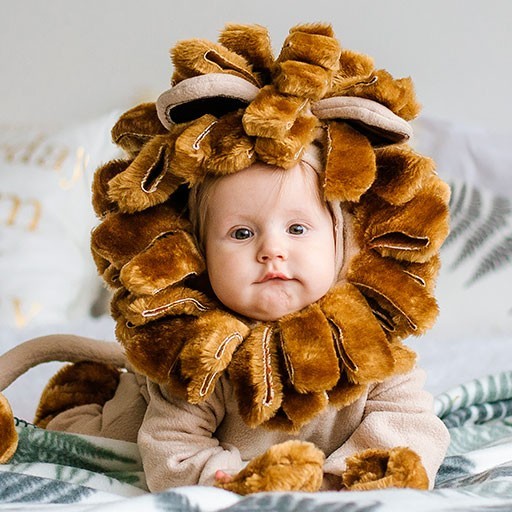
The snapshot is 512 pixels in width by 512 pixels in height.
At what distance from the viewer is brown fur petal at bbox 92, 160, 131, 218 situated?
1.17 m

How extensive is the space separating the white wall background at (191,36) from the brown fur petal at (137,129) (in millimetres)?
1129

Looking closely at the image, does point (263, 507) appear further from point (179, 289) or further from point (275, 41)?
point (275, 41)

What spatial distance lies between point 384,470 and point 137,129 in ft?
1.76

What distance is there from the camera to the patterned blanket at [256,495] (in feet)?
2.62

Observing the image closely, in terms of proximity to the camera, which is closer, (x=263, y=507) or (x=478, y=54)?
(x=263, y=507)

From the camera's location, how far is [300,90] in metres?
1.04

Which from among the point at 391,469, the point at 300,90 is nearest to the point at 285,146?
the point at 300,90

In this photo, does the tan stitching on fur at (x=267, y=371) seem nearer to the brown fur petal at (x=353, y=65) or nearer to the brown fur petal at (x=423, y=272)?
the brown fur petal at (x=423, y=272)

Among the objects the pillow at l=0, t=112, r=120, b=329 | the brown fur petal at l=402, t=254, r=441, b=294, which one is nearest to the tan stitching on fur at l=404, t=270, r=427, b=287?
the brown fur petal at l=402, t=254, r=441, b=294

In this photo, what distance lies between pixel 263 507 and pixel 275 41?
1.65 m

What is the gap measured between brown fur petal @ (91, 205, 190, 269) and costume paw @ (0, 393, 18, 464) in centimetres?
25

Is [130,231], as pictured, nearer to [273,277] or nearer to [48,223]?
[273,277]

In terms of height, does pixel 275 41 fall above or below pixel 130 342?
above

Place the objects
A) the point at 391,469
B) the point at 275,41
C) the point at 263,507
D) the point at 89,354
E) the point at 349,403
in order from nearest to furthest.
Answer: the point at 263,507, the point at 391,469, the point at 349,403, the point at 89,354, the point at 275,41
